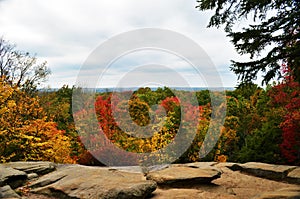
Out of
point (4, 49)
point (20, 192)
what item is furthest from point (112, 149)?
point (4, 49)

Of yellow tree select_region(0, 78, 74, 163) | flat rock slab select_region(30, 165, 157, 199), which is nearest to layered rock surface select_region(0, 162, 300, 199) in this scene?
flat rock slab select_region(30, 165, 157, 199)

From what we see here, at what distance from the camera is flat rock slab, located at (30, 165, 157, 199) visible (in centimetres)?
616

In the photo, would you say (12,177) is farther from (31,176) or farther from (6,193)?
(6,193)

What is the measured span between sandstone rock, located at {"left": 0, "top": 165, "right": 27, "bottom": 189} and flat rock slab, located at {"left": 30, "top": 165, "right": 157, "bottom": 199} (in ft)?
1.28

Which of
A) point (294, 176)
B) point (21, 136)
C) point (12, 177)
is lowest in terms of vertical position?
point (294, 176)

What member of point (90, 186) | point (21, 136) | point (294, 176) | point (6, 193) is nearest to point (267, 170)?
point (294, 176)

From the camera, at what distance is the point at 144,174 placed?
8.53 meters

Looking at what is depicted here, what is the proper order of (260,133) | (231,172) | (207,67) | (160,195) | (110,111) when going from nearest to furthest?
(160,195)
(231,172)
(207,67)
(260,133)
(110,111)

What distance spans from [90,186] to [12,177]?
237cm

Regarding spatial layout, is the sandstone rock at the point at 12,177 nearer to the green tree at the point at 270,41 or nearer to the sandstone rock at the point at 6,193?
the sandstone rock at the point at 6,193

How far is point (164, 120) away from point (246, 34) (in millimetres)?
11605

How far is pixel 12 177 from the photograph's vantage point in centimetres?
754

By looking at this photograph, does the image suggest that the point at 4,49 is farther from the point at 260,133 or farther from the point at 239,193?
the point at 239,193

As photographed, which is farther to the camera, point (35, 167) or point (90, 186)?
point (35, 167)
